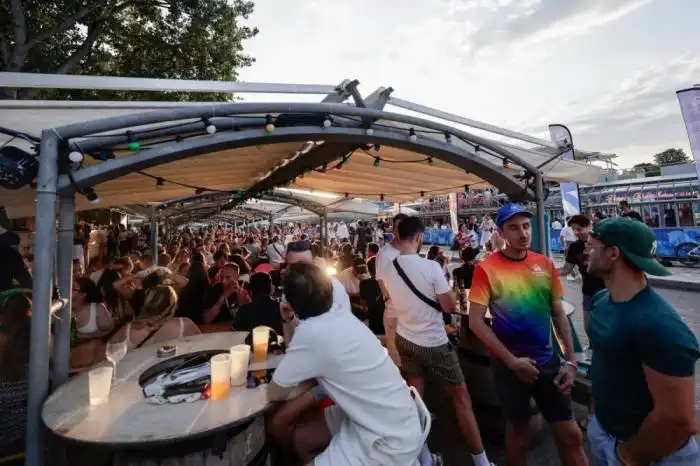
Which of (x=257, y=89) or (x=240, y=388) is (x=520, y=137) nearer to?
(x=257, y=89)

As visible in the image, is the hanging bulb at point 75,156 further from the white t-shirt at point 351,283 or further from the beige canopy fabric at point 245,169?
the white t-shirt at point 351,283

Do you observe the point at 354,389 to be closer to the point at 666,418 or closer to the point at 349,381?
the point at 349,381

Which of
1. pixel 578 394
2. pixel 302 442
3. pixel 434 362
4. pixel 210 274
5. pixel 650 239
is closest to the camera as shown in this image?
pixel 650 239

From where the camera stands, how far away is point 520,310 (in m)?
2.53

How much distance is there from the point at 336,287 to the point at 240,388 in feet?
3.08

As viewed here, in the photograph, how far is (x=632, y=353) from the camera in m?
1.59

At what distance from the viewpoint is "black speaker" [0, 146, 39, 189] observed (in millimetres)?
2076

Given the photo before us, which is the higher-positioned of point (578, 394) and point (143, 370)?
point (143, 370)

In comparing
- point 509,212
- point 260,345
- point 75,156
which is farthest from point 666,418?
point 75,156

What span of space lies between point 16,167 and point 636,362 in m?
3.33

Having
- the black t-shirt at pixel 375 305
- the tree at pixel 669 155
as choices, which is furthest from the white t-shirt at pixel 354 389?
the tree at pixel 669 155

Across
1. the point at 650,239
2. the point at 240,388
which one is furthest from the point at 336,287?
the point at 650,239

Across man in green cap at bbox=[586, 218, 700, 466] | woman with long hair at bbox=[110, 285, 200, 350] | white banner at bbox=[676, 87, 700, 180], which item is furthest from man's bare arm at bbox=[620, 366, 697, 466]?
white banner at bbox=[676, 87, 700, 180]

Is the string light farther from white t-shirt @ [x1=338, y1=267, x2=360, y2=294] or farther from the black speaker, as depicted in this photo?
white t-shirt @ [x1=338, y1=267, x2=360, y2=294]
